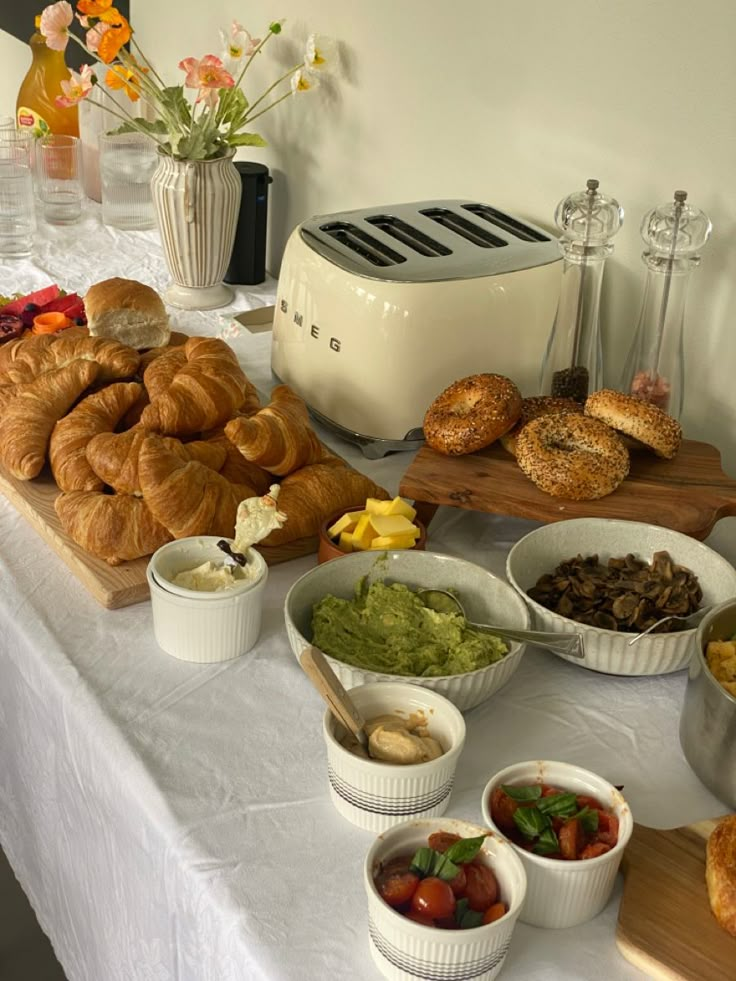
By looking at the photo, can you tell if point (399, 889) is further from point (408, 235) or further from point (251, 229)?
point (251, 229)

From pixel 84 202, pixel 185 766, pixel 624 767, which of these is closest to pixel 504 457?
pixel 624 767

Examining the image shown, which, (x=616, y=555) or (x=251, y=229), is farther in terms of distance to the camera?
(x=251, y=229)

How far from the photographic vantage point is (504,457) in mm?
1210

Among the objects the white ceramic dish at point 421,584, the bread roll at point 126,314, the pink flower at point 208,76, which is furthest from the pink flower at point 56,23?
the white ceramic dish at point 421,584

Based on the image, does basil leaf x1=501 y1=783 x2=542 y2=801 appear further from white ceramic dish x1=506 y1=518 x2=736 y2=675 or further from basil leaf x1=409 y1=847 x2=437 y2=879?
white ceramic dish x1=506 y1=518 x2=736 y2=675

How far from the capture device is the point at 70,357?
1.35m

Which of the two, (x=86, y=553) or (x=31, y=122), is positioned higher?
(x=31, y=122)

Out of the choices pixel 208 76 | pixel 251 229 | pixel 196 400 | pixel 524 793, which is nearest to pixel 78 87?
pixel 208 76

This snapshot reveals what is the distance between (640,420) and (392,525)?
283 millimetres

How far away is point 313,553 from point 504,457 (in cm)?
23

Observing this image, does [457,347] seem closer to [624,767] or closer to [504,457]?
[504,457]

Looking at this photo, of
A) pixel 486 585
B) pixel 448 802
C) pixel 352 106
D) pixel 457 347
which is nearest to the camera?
pixel 448 802

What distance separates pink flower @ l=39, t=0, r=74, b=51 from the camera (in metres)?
1.64

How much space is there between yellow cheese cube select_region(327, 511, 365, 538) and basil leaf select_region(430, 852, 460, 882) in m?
0.44
